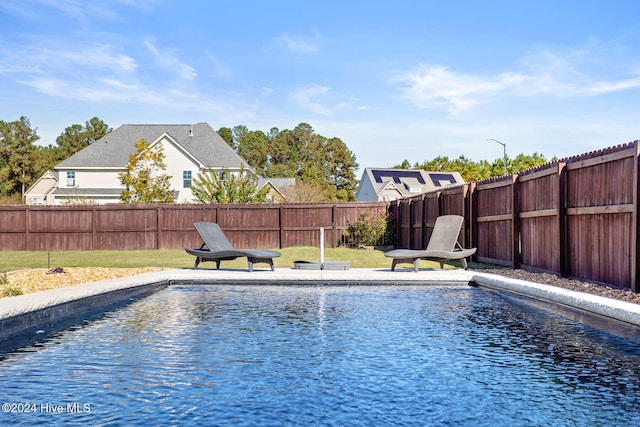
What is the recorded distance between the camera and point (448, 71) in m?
21.1

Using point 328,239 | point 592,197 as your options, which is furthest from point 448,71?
point 592,197

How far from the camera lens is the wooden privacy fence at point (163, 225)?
24.2m

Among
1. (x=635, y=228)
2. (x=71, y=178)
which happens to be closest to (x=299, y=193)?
(x=71, y=178)

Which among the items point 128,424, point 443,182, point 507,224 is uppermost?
point 443,182

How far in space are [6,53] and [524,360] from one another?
26.4m

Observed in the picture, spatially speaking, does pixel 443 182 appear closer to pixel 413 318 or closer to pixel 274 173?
pixel 274 173

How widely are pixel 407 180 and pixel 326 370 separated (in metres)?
57.8

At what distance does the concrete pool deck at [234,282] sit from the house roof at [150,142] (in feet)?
93.5

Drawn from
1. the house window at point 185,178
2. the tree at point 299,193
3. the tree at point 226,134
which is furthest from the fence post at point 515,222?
the tree at point 226,134

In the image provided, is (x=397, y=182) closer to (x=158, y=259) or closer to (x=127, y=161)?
(x=127, y=161)

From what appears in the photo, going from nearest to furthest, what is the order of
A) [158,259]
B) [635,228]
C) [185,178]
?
[635,228] → [158,259] → [185,178]

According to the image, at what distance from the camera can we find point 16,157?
63.5 metres

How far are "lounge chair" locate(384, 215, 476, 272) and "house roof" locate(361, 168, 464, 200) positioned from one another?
4385 centimetres

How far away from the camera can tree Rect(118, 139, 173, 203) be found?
33.8 m
